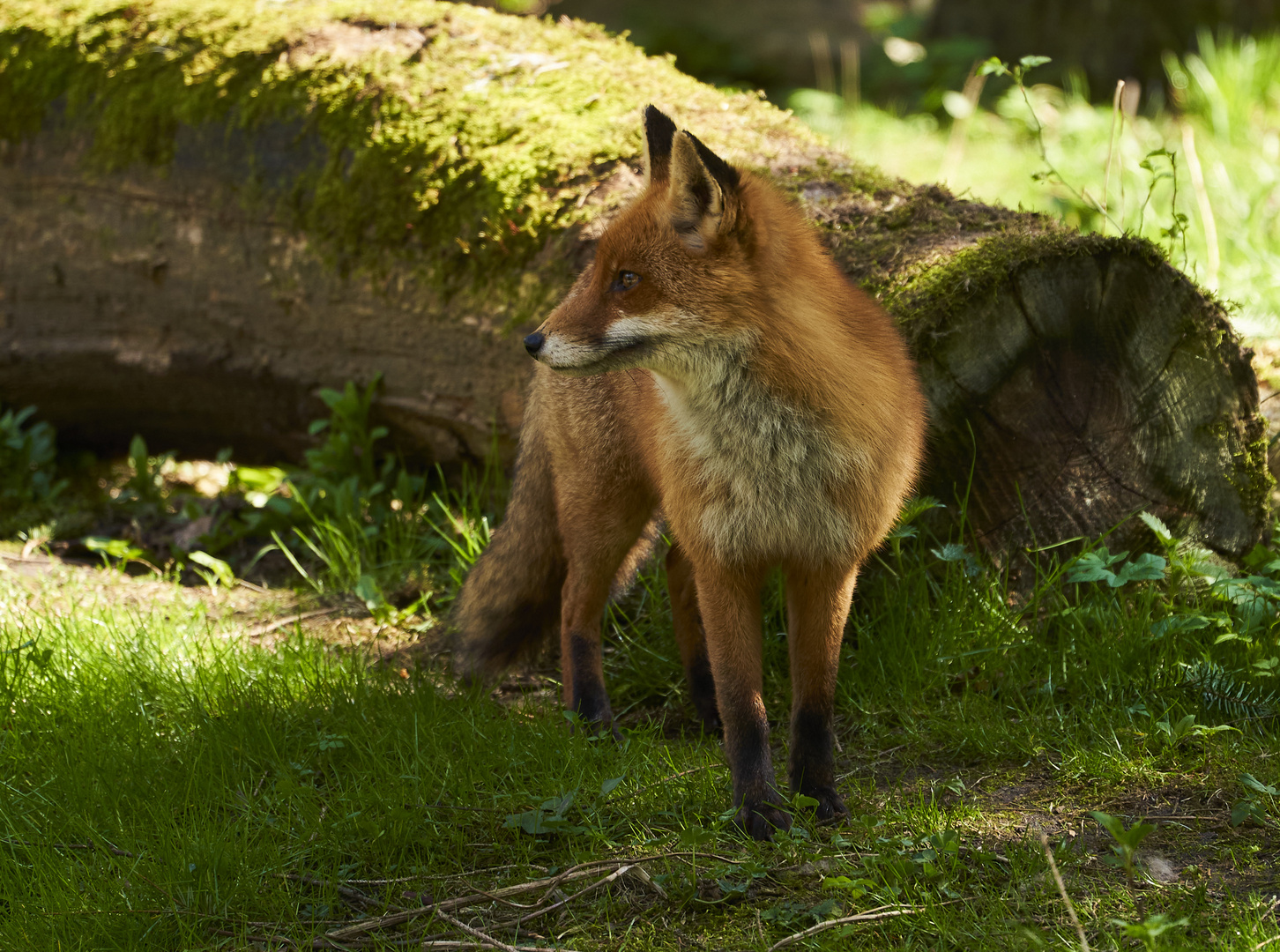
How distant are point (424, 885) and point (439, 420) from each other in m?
2.79

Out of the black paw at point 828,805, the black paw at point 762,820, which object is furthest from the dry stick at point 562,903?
the black paw at point 828,805

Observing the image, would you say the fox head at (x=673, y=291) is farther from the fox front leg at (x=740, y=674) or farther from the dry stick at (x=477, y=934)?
the dry stick at (x=477, y=934)

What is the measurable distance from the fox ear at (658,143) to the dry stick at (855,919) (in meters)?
2.16

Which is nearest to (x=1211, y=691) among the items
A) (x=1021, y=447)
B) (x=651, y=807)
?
(x=1021, y=447)

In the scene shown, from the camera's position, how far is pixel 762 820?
9.71ft

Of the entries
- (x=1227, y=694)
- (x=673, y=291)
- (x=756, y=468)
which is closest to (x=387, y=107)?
(x=673, y=291)

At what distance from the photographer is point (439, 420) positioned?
5203mm

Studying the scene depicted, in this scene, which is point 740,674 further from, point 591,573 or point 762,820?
point 591,573

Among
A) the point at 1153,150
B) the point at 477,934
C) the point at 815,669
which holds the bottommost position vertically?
the point at 477,934

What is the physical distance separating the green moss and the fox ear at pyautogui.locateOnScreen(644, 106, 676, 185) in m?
1.24

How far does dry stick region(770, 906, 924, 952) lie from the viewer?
8.04 feet

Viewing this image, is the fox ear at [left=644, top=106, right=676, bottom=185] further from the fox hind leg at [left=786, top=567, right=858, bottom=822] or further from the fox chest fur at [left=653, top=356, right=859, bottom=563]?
the fox hind leg at [left=786, top=567, right=858, bottom=822]

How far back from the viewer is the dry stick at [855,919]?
8.04 ft

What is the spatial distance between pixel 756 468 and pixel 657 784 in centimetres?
100
